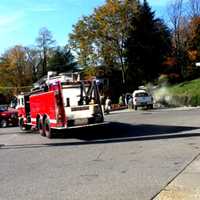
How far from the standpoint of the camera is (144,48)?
70.9 meters

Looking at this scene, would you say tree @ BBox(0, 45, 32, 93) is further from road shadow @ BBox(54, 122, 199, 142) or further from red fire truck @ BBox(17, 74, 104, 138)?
red fire truck @ BBox(17, 74, 104, 138)

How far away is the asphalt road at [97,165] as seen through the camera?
32.6 feet

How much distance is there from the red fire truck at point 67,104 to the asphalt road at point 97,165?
2.44 feet

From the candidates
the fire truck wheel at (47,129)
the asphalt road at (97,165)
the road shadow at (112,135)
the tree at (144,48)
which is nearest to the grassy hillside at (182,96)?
the tree at (144,48)

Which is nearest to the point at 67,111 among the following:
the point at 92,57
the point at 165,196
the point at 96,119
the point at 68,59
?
the point at 96,119

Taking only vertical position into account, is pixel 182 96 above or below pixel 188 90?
below

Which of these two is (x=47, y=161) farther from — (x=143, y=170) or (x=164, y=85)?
(x=164, y=85)

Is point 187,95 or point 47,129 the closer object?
point 47,129

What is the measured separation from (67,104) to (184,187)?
490 inches

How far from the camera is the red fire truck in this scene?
846 inches

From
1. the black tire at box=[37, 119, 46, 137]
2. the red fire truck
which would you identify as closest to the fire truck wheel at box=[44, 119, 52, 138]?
the red fire truck

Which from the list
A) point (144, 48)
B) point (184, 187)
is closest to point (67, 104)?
point (184, 187)

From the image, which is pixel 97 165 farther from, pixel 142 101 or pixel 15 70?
pixel 15 70

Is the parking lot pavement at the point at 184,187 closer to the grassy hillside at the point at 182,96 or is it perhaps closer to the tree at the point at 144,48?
the grassy hillside at the point at 182,96
